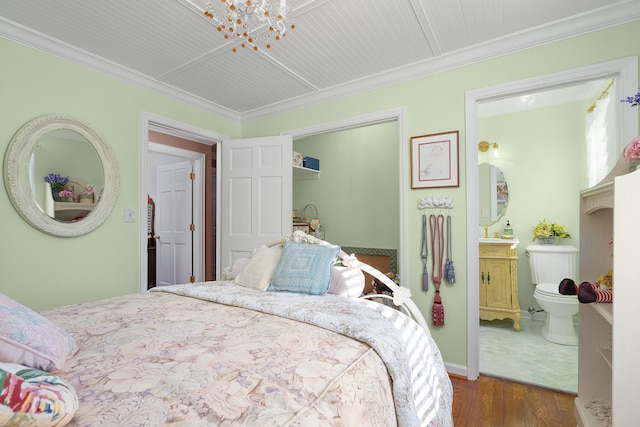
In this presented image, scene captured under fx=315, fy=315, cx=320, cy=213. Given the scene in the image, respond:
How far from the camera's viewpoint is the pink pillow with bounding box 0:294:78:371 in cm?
82

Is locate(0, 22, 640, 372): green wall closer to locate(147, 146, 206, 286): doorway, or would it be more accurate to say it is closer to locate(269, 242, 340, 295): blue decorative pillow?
locate(269, 242, 340, 295): blue decorative pillow

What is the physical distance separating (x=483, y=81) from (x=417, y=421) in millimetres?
2369

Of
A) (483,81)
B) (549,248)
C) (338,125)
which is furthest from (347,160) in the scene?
(549,248)

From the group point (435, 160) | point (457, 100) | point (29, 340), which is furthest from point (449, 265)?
point (29, 340)

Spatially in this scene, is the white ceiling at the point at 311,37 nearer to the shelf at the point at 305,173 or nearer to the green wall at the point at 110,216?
the green wall at the point at 110,216

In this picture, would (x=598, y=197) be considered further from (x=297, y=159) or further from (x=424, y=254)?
(x=297, y=159)

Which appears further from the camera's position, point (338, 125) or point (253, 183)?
point (253, 183)

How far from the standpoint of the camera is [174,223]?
464 cm

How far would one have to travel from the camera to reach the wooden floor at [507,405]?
6.16ft

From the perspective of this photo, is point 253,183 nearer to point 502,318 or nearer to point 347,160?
point 347,160

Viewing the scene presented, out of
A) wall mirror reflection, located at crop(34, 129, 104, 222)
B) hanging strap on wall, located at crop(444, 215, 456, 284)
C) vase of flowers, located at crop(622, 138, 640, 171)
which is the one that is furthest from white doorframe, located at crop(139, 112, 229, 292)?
vase of flowers, located at crop(622, 138, 640, 171)

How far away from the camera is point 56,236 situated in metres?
2.36

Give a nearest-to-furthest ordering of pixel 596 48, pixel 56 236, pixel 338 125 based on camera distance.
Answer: pixel 596 48, pixel 56 236, pixel 338 125

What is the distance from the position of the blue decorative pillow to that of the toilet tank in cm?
282
